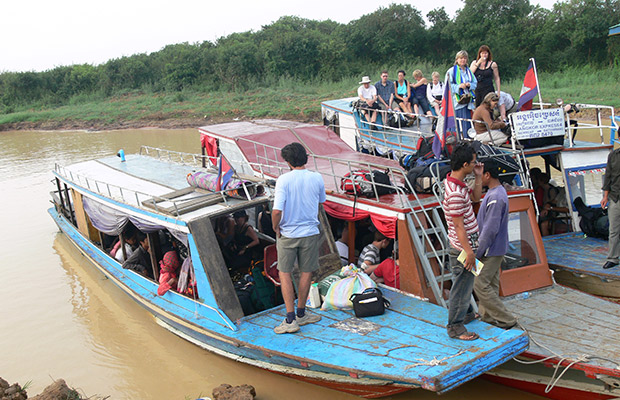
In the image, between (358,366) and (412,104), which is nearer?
(358,366)

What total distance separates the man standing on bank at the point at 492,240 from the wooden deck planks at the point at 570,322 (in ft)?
1.83

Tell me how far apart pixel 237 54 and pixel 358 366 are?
38.7 m

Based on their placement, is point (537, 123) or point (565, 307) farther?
point (537, 123)

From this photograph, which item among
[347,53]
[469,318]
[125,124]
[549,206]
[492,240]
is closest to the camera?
[492,240]

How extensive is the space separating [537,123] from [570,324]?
3.93 meters

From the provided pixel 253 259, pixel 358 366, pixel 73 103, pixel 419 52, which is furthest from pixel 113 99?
pixel 358 366

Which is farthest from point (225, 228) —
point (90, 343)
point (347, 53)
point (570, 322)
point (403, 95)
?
point (347, 53)

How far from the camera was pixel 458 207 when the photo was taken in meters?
4.73

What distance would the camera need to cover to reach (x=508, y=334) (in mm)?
5043

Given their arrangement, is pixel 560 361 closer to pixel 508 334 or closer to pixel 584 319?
pixel 508 334

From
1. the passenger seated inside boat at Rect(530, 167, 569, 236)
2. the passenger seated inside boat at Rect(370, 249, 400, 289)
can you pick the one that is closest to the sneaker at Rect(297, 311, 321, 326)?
the passenger seated inside boat at Rect(370, 249, 400, 289)

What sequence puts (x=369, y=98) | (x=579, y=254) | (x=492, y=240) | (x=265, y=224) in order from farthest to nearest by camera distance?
(x=369, y=98) → (x=265, y=224) → (x=579, y=254) → (x=492, y=240)

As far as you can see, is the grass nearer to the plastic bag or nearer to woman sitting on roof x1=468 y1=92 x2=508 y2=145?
woman sitting on roof x1=468 y1=92 x2=508 y2=145

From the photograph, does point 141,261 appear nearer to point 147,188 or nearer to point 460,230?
point 147,188
